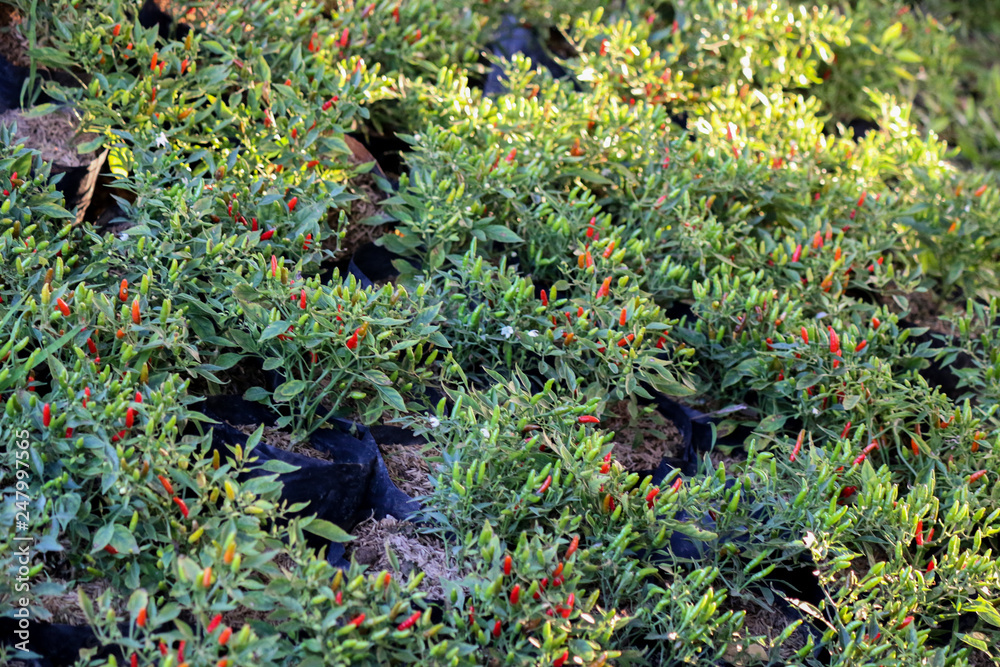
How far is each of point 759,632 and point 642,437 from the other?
661mm

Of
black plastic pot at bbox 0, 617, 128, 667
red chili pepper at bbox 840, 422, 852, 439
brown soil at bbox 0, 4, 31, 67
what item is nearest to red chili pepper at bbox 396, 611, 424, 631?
black plastic pot at bbox 0, 617, 128, 667

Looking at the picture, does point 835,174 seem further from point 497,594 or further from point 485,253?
point 497,594

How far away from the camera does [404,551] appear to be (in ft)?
6.43

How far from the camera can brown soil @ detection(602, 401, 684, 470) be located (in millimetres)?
2469

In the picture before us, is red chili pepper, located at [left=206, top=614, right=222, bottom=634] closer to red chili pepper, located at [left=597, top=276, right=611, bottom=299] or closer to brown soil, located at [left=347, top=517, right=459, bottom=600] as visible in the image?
brown soil, located at [left=347, top=517, right=459, bottom=600]

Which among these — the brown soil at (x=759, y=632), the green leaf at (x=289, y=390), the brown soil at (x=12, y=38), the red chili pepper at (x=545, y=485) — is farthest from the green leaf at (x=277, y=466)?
the brown soil at (x=12, y=38)

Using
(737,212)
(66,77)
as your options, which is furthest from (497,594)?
(66,77)

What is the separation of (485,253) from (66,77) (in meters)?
1.52

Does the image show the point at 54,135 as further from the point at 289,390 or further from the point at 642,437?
the point at 642,437

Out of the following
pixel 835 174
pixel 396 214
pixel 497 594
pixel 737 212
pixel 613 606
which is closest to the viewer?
pixel 497 594

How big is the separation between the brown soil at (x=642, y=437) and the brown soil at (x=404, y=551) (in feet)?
2.32

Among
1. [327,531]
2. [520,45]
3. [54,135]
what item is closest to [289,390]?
[327,531]

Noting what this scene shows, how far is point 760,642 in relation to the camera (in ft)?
6.21

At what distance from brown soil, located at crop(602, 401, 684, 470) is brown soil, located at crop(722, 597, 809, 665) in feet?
1.63
